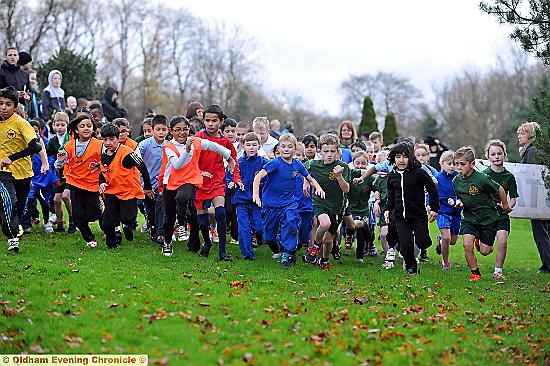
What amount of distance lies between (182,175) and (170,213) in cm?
80

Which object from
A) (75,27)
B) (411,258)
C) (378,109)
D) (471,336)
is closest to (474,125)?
(378,109)

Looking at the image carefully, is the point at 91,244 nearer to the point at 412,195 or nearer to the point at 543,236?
the point at 412,195

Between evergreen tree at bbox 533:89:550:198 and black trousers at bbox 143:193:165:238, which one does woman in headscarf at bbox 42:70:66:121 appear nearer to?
black trousers at bbox 143:193:165:238

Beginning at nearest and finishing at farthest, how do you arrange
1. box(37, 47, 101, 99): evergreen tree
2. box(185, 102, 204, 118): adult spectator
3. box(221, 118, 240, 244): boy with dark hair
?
box(221, 118, 240, 244): boy with dark hair < box(185, 102, 204, 118): adult spectator < box(37, 47, 101, 99): evergreen tree

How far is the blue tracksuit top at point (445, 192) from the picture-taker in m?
13.7

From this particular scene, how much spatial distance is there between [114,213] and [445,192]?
6371mm

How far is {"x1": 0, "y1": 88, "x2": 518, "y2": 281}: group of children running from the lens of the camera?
1188 centimetres

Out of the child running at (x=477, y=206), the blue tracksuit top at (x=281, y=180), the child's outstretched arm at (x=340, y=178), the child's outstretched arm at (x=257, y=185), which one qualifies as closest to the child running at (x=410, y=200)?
the child running at (x=477, y=206)

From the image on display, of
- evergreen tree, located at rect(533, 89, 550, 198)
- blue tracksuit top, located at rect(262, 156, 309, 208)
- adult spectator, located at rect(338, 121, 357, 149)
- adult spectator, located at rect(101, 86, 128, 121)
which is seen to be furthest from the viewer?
adult spectator, located at rect(101, 86, 128, 121)

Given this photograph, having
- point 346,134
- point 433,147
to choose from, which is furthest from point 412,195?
point 433,147

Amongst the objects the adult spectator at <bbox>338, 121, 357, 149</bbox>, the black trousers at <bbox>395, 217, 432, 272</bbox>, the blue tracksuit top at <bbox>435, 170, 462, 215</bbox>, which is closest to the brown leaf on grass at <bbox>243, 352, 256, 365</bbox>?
the black trousers at <bbox>395, 217, 432, 272</bbox>

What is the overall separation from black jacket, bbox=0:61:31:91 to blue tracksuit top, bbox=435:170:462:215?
37.8 feet

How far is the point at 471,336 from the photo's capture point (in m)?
7.79

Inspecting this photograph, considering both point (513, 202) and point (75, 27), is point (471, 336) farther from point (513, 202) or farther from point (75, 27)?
point (75, 27)
